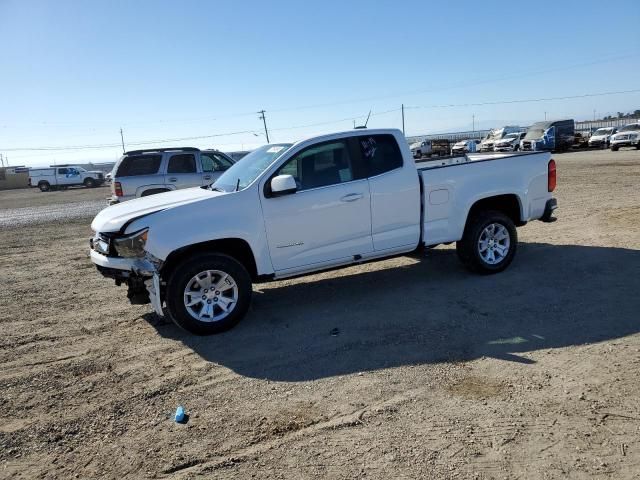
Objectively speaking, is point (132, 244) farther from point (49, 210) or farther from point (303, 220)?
point (49, 210)

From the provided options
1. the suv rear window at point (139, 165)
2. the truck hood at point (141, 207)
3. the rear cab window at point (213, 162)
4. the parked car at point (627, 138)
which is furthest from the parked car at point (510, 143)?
the truck hood at point (141, 207)

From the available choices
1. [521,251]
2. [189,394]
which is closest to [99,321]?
[189,394]

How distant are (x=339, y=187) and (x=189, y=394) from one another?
110 inches

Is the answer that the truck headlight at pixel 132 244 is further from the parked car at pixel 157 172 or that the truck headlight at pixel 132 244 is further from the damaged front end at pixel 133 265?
the parked car at pixel 157 172

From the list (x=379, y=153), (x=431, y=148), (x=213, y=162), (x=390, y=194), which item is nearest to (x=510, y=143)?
(x=431, y=148)

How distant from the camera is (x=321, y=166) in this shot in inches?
226

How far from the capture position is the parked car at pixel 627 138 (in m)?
30.4

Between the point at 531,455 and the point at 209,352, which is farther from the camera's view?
the point at 209,352

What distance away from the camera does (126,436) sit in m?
3.43

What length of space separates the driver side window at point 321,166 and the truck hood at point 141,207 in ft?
2.78

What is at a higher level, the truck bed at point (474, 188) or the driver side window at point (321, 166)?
the driver side window at point (321, 166)

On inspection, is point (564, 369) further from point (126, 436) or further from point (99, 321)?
point (99, 321)

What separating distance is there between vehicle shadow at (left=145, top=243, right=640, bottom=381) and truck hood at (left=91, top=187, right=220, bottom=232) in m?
1.24

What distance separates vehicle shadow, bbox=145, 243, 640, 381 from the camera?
4449 mm
